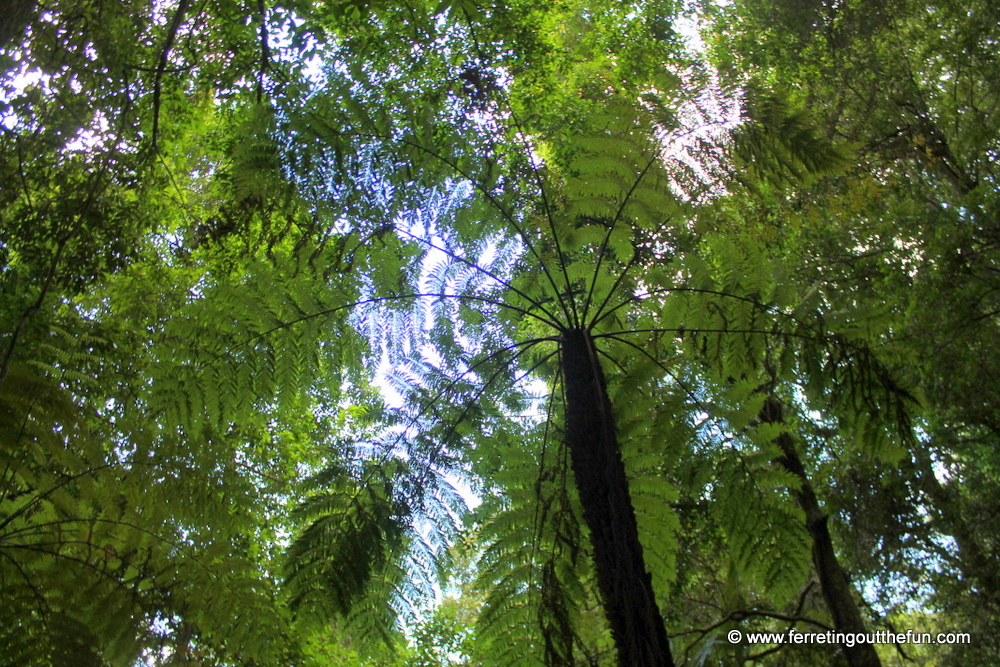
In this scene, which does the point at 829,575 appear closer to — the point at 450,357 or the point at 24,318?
the point at 450,357

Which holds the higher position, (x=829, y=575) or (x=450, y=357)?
(x=450, y=357)

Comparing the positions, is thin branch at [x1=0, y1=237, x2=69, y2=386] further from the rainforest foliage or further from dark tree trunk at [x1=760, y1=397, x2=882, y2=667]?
dark tree trunk at [x1=760, y1=397, x2=882, y2=667]

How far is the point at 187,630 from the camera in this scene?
4.88m

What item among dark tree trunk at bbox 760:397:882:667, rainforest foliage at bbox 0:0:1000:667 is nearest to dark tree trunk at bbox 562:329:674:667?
rainforest foliage at bbox 0:0:1000:667

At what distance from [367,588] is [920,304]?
445cm

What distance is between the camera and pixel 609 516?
1.63 m

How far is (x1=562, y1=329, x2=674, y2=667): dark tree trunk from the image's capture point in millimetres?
1467

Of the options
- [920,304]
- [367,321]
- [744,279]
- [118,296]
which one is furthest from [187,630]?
[920,304]

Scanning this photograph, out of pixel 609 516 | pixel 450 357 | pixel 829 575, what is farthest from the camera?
pixel 829 575

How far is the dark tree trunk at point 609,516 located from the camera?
4.81 ft

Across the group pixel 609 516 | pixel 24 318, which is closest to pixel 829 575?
pixel 609 516

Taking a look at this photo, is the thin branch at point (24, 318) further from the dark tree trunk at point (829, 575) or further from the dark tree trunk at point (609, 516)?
the dark tree trunk at point (829, 575)

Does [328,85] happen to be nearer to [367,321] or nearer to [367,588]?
[367,321]

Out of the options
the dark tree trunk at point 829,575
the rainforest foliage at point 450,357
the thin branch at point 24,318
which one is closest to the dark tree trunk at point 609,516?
the rainforest foliage at point 450,357
